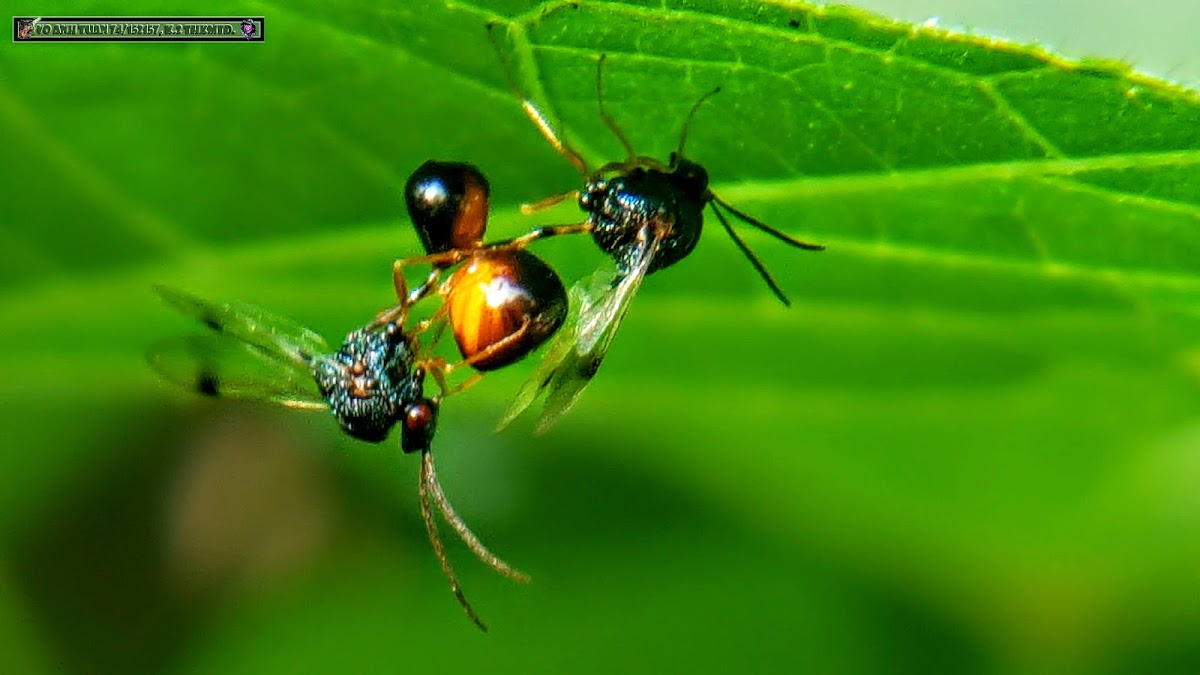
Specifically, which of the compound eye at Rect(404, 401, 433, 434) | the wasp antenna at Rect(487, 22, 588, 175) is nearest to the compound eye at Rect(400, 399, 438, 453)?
the compound eye at Rect(404, 401, 433, 434)

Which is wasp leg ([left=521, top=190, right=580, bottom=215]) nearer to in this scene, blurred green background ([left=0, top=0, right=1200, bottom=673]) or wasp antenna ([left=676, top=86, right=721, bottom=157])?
blurred green background ([left=0, top=0, right=1200, bottom=673])

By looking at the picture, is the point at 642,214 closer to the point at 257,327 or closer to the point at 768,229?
the point at 768,229

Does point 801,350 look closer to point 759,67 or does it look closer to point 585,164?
point 585,164

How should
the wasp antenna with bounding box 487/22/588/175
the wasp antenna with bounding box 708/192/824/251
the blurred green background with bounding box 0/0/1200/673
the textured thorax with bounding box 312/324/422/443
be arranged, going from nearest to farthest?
the wasp antenna with bounding box 487/22/588/175
the wasp antenna with bounding box 708/192/824/251
the blurred green background with bounding box 0/0/1200/673
the textured thorax with bounding box 312/324/422/443

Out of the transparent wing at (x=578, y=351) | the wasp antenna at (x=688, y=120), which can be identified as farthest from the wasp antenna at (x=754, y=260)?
the wasp antenna at (x=688, y=120)

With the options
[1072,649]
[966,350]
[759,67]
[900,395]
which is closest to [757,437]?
[900,395]

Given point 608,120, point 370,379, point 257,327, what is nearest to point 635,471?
point 370,379
